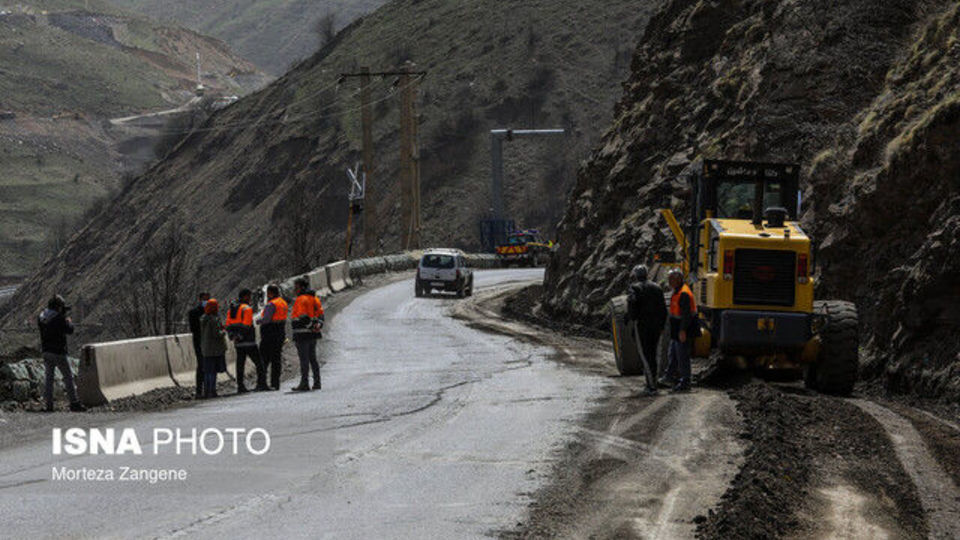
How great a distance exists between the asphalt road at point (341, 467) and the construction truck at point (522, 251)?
5420 cm

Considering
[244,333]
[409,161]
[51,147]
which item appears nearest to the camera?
[244,333]

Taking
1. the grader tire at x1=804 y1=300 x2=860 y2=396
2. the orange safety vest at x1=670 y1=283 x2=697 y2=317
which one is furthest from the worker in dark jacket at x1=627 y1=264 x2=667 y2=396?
the grader tire at x1=804 y1=300 x2=860 y2=396

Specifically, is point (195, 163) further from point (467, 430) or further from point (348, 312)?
point (467, 430)

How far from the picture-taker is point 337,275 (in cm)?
5559

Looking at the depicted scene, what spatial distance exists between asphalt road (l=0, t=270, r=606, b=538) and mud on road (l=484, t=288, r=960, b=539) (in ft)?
1.71

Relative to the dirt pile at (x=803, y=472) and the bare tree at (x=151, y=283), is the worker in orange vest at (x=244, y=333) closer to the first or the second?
the dirt pile at (x=803, y=472)

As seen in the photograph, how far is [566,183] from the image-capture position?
104312 mm

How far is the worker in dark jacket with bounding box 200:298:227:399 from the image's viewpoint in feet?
72.9

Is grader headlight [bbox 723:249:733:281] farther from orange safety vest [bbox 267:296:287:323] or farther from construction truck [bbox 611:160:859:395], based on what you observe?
orange safety vest [bbox 267:296:287:323]

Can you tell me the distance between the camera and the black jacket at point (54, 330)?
65.5ft

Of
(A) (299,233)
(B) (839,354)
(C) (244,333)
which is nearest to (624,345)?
(B) (839,354)

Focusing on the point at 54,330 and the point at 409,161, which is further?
the point at 409,161

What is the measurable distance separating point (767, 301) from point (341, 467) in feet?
29.7

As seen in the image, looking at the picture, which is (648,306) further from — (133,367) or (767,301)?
(133,367)
